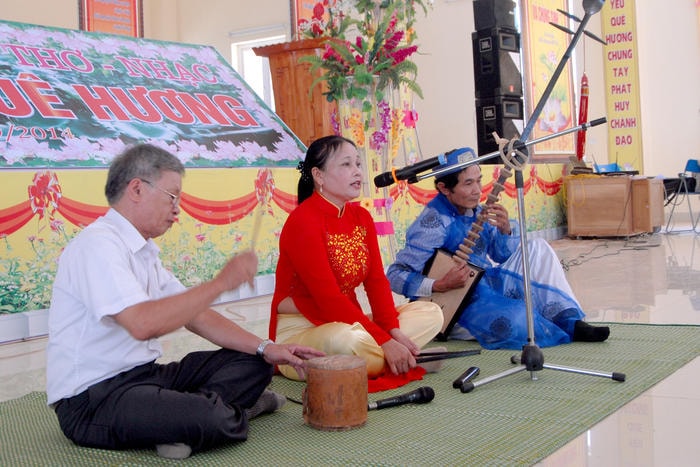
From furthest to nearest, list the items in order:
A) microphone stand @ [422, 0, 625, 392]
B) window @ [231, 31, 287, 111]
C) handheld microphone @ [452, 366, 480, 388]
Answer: window @ [231, 31, 287, 111]
handheld microphone @ [452, 366, 480, 388]
microphone stand @ [422, 0, 625, 392]

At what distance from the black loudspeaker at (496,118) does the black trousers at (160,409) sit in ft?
20.4

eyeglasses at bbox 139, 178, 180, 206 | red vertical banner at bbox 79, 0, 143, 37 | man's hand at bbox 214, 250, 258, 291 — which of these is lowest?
man's hand at bbox 214, 250, 258, 291

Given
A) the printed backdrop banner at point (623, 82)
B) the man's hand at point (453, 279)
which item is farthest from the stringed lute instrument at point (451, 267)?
the printed backdrop banner at point (623, 82)

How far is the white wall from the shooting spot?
1093 cm

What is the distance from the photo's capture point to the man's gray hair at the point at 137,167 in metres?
1.98

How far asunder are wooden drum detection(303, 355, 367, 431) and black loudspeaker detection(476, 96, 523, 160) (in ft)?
19.9

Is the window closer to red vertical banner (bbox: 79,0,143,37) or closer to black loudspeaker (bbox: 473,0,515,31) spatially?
red vertical banner (bbox: 79,0,143,37)

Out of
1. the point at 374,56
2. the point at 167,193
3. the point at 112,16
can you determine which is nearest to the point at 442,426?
the point at 167,193

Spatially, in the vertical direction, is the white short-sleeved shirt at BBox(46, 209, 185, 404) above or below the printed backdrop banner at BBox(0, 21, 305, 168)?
below

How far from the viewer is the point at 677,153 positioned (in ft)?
36.8

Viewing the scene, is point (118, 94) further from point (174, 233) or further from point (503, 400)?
point (503, 400)

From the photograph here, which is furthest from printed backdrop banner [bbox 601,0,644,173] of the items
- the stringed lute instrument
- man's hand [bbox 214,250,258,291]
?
man's hand [bbox 214,250,258,291]

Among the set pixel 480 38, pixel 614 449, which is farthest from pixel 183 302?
pixel 480 38

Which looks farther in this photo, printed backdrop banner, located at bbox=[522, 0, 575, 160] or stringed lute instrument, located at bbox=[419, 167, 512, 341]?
printed backdrop banner, located at bbox=[522, 0, 575, 160]
